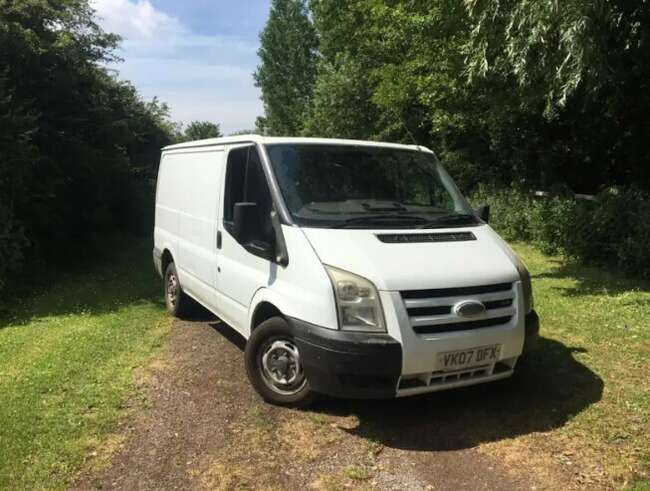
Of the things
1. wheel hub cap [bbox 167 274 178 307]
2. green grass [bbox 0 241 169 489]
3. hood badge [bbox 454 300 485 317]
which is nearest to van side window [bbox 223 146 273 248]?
hood badge [bbox 454 300 485 317]

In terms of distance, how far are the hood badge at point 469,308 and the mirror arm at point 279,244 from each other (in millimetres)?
1301

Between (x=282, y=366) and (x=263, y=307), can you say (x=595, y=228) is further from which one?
(x=282, y=366)

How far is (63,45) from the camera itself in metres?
12.5

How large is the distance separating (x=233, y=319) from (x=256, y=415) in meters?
1.13

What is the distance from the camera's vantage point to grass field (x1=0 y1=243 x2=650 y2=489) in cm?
368

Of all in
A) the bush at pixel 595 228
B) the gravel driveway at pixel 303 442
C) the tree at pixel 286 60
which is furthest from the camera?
the tree at pixel 286 60

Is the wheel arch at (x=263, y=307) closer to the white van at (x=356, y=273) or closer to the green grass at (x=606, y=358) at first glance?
the white van at (x=356, y=273)

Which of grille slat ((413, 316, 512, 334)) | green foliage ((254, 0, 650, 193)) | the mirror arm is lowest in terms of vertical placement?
grille slat ((413, 316, 512, 334))

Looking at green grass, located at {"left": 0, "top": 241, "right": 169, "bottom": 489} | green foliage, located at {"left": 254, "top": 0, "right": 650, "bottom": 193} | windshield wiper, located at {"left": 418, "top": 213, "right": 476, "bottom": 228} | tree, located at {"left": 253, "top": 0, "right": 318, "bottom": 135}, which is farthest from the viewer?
tree, located at {"left": 253, "top": 0, "right": 318, "bottom": 135}

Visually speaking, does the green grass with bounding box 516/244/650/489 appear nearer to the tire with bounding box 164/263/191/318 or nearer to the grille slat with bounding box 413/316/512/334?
the grille slat with bounding box 413/316/512/334

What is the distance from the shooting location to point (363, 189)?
4832 millimetres

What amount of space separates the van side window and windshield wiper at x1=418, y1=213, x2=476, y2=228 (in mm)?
1256

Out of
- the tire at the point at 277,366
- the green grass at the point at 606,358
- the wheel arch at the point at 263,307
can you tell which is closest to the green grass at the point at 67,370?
the tire at the point at 277,366

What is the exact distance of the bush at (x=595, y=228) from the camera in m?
9.54
